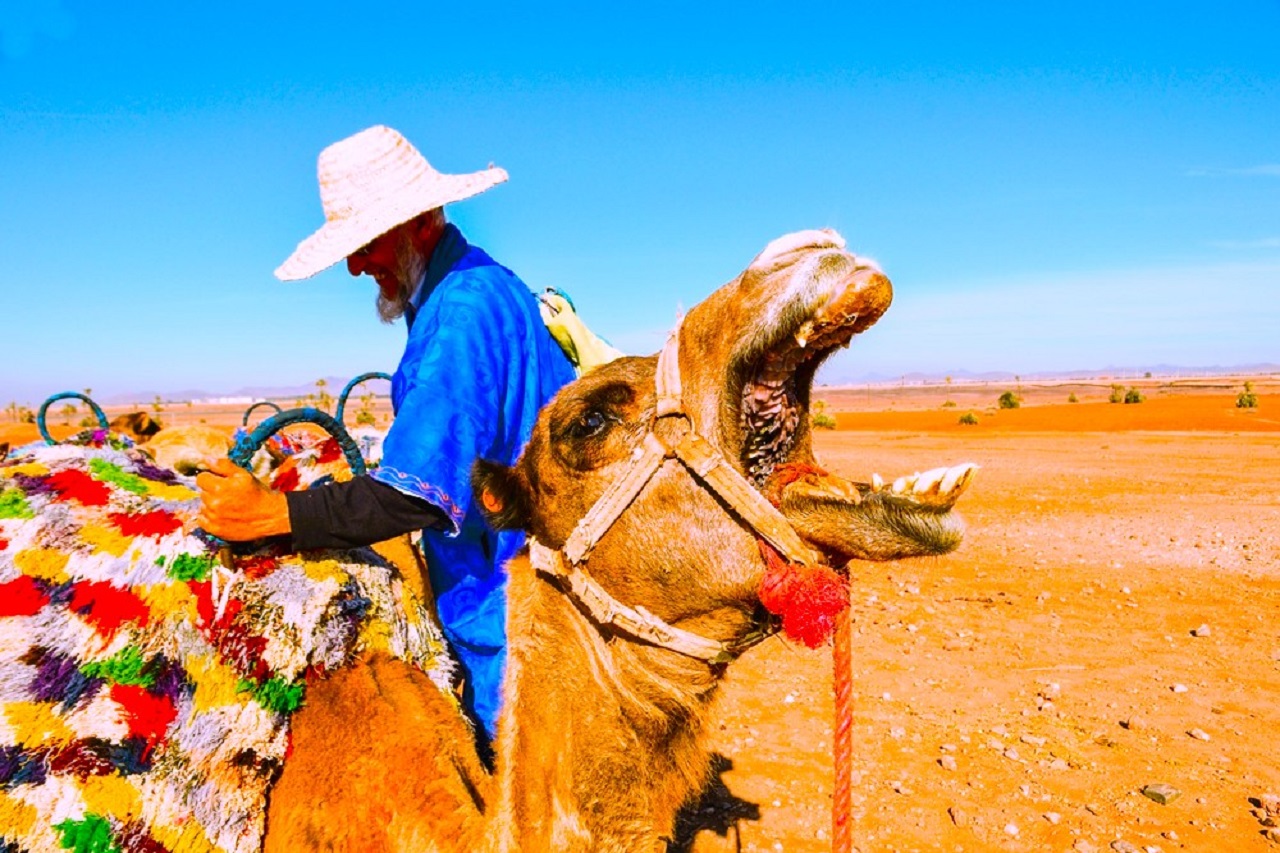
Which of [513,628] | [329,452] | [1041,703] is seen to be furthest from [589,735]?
[1041,703]

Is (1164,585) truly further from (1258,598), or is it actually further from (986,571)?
(986,571)

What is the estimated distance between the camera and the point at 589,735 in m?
2.09

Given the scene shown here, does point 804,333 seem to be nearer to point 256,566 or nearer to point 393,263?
point 256,566

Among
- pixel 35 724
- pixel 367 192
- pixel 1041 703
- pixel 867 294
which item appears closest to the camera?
pixel 867 294

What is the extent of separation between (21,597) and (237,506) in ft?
1.70

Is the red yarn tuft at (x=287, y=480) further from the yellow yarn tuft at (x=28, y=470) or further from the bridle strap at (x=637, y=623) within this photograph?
the bridle strap at (x=637, y=623)

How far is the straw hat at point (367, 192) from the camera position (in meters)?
2.56

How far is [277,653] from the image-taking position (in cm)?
210

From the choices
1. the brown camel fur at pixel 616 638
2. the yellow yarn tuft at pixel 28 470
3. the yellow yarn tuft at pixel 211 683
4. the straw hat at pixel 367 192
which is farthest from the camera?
the straw hat at pixel 367 192

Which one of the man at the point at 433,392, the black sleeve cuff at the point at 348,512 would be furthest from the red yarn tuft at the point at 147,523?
the black sleeve cuff at the point at 348,512

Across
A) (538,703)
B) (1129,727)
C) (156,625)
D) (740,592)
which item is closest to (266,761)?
(156,625)

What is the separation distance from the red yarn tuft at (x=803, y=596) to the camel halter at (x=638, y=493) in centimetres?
3

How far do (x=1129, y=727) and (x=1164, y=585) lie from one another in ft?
12.6

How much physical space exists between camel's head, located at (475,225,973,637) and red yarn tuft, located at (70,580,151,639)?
0.85 metres
